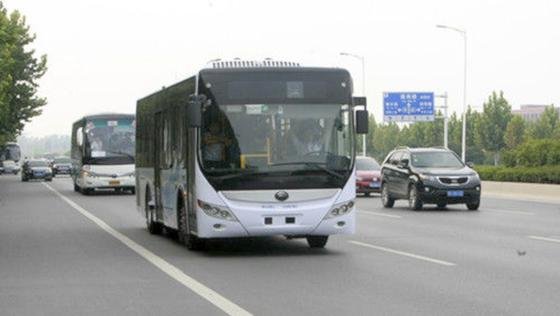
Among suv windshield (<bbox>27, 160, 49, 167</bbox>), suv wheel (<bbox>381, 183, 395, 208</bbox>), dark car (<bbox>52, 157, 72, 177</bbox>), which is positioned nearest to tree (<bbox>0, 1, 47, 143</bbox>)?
suv windshield (<bbox>27, 160, 49, 167</bbox>)

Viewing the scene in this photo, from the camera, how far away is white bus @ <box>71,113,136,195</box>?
41.6 m

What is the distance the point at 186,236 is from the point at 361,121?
3.28 metres

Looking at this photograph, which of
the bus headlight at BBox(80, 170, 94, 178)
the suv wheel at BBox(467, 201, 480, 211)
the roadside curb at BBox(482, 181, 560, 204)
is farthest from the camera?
the bus headlight at BBox(80, 170, 94, 178)

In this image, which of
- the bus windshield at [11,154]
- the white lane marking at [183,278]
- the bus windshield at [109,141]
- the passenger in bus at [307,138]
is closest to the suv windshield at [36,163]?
the bus windshield at [109,141]

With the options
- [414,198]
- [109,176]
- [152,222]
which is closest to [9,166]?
[109,176]

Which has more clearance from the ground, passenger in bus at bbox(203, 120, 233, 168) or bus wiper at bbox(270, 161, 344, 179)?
passenger in bus at bbox(203, 120, 233, 168)

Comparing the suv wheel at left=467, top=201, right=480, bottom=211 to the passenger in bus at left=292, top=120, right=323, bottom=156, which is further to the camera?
the suv wheel at left=467, top=201, right=480, bottom=211

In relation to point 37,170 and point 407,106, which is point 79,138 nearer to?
point 407,106

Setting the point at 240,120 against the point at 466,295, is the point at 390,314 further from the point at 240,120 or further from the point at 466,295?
the point at 240,120

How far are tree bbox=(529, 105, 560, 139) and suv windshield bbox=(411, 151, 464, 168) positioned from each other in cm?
7954

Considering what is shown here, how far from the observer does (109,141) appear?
4150 cm

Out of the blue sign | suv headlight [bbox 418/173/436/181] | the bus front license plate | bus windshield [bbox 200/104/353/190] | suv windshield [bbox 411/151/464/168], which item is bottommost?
the bus front license plate

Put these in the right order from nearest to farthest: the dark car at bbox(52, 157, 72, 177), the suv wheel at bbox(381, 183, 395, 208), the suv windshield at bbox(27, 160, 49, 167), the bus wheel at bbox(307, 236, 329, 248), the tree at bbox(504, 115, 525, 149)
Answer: the bus wheel at bbox(307, 236, 329, 248) → the suv wheel at bbox(381, 183, 395, 208) → the suv windshield at bbox(27, 160, 49, 167) → the dark car at bbox(52, 157, 72, 177) → the tree at bbox(504, 115, 525, 149)

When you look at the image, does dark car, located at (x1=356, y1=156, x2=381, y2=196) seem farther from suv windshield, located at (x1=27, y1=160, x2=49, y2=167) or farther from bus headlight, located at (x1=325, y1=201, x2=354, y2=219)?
suv windshield, located at (x1=27, y1=160, x2=49, y2=167)
